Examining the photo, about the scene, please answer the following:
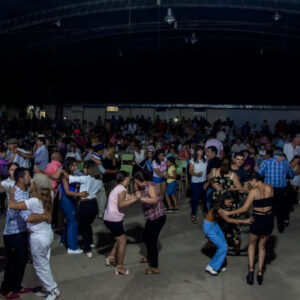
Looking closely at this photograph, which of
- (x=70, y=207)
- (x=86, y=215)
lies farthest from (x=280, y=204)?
(x=70, y=207)

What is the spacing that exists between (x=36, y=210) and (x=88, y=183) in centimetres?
180

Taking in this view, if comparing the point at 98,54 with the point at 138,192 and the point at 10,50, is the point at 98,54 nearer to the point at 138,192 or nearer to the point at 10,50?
the point at 10,50

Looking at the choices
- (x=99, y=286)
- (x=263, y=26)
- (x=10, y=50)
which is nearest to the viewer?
(x=99, y=286)

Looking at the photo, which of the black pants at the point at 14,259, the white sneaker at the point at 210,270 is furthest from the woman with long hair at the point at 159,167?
the black pants at the point at 14,259

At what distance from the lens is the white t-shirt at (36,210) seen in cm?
511

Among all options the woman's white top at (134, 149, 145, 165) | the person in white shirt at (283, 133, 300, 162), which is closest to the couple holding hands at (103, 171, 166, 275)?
the person in white shirt at (283, 133, 300, 162)

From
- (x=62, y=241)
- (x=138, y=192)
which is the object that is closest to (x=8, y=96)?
(x=62, y=241)

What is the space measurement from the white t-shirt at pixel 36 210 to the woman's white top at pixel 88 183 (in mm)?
1637

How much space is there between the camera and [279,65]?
27578mm

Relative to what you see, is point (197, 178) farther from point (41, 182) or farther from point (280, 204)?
point (41, 182)

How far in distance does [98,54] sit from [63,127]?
5.58 m

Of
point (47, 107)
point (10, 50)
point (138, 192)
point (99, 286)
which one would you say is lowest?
point (99, 286)

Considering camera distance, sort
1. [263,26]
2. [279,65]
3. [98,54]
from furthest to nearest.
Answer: [279,65] < [98,54] < [263,26]

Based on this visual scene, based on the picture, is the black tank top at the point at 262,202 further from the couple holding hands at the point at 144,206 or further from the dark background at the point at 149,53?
the dark background at the point at 149,53
